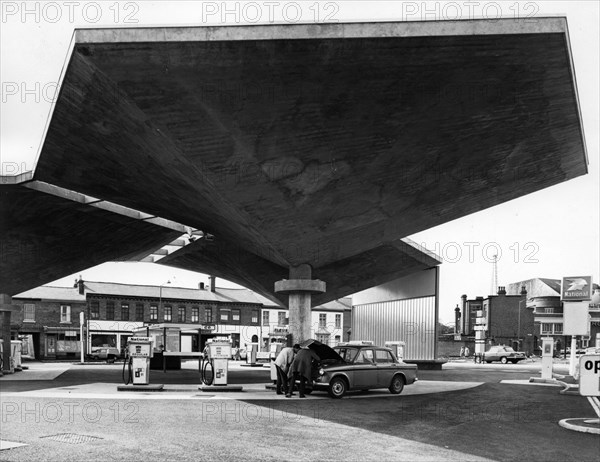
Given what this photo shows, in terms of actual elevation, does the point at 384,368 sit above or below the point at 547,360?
above

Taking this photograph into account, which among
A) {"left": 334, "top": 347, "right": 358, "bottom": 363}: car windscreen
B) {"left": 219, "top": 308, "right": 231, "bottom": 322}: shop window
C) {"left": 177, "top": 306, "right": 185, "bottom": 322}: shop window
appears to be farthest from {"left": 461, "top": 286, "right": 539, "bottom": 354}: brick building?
{"left": 334, "top": 347, "right": 358, "bottom": 363}: car windscreen

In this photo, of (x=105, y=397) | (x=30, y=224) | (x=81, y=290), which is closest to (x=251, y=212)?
(x=105, y=397)

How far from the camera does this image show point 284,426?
1255cm

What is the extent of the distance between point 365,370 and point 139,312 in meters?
55.3

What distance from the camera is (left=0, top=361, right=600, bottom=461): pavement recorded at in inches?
385

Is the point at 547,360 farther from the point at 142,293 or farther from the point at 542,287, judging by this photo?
the point at 542,287

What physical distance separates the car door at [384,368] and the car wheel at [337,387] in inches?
51.7

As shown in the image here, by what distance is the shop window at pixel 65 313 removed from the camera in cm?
6519

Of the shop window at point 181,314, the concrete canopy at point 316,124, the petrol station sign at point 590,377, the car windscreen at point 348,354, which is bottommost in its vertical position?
the shop window at point 181,314

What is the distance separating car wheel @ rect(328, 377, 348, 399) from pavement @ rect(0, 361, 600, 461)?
236mm

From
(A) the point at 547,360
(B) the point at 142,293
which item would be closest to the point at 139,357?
(A) the point at 547,360

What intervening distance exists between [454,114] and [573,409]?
310 inches

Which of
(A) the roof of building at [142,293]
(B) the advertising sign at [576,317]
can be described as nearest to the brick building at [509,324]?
(A) the roof of building at [142,293]

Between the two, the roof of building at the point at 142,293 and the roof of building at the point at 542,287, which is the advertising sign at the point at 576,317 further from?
the roof of building at the point at 542,287
